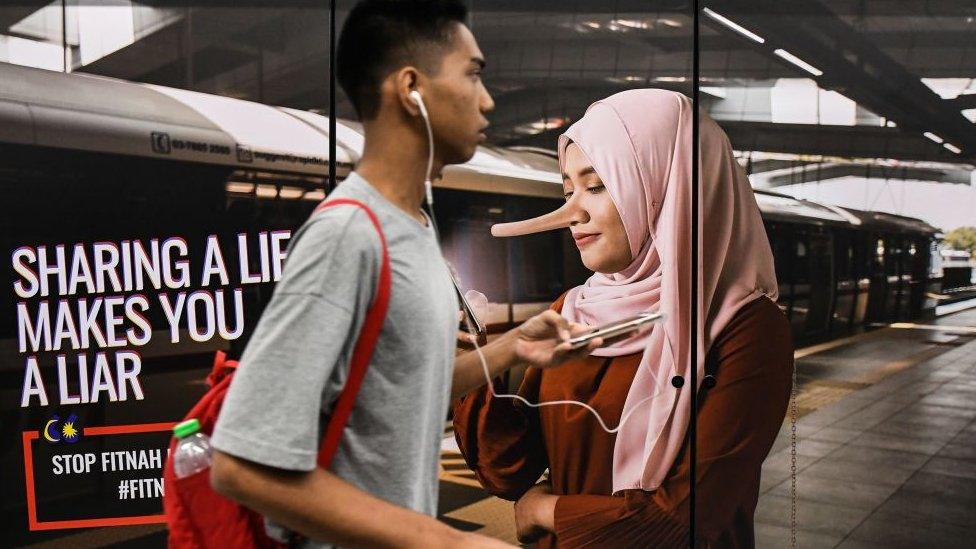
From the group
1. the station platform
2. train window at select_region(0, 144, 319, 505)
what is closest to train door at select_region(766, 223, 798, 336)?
the station platform

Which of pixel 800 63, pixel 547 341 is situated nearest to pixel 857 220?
pixel 800 63

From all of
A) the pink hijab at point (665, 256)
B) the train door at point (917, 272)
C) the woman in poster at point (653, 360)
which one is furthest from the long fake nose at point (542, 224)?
the train door at point (917, 272)

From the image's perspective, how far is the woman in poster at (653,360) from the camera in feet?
9.20

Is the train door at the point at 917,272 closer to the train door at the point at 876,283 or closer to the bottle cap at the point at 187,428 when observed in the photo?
the train door at the point at 876,283

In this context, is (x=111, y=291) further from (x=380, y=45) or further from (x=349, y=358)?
(x=349, y=358)

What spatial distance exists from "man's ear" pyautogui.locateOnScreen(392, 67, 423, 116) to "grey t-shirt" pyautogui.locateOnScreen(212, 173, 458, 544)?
149 millimetres

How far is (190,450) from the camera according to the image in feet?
4.18

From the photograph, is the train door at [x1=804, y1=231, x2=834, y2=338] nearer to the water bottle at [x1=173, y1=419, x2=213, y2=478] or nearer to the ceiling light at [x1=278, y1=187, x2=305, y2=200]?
the ceiling light at [x1=278, y1=187, x2=305, y2=200]

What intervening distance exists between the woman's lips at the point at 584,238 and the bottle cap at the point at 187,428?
178 centimetres

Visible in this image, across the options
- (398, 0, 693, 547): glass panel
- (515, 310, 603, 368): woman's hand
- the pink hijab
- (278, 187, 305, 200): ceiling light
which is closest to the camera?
(515, 310, 603, 368): woman's hand

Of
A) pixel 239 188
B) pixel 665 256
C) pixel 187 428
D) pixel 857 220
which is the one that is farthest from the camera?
pixel 239 188

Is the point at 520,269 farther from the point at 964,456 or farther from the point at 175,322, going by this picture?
the point at 964,456

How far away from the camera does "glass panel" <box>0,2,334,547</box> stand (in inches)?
128

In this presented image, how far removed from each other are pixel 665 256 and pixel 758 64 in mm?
826
